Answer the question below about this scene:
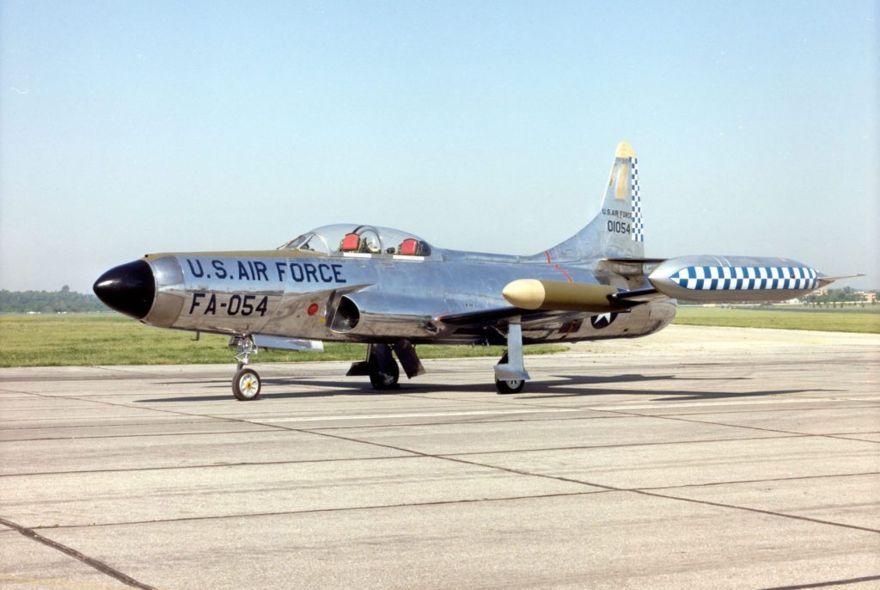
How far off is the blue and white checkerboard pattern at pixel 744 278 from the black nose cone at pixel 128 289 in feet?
A: 27.1

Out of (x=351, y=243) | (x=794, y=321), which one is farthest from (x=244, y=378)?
(x=794, y=321)

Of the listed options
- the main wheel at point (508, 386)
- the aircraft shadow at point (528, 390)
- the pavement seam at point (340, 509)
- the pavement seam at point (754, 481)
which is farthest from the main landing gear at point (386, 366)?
the pavement seam at point (340, 509)

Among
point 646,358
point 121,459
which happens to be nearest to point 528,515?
point 121,459

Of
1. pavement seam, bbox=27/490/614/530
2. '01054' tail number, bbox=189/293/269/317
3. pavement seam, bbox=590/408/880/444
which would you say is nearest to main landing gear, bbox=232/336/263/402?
'01054' tail number, bbox=189/293/269/317

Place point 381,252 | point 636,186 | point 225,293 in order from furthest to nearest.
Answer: point 636,186, point 381,252, point 225,293

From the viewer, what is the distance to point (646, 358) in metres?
36.2

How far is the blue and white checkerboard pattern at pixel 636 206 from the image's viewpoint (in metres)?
25.5

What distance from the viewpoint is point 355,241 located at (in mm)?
20047

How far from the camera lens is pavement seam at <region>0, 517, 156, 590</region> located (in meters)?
6.13

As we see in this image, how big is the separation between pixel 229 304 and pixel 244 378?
1420 mm

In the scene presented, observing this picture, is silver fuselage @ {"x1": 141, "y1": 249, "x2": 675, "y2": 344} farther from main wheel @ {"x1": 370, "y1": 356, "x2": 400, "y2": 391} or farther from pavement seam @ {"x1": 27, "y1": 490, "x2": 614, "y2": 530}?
pavement seam @ {"x1": 27, "y1": 490, "x2": 614, "y2": 530}

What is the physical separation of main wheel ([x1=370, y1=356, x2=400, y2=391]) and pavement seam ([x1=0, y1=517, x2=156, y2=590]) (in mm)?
14012

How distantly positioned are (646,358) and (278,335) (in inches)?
782

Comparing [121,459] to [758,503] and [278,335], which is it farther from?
[278,335]
